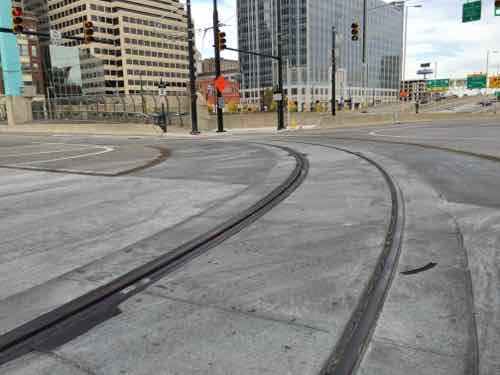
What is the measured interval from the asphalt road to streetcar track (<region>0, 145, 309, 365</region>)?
9 centimetres

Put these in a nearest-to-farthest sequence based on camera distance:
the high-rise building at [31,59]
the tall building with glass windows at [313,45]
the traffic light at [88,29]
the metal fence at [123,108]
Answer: the traffic light at [88,29] → the metal fence at [123,108] → the high-rise building at [31,59] → the tall building with glass windows at [313,45]

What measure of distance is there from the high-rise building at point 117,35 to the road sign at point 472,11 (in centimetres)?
10938

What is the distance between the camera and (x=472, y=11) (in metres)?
27.9

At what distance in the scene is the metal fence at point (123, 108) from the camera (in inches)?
1563

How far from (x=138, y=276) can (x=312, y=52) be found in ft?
458

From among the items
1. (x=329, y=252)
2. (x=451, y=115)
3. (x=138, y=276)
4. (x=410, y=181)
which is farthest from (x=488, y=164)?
(x=451, y=115)

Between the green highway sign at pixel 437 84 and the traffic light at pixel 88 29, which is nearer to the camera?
the traffic light at pixel 88 29

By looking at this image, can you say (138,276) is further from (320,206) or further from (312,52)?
(312,52)

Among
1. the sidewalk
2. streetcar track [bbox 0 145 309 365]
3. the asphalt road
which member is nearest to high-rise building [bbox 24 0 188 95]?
the sidewalk

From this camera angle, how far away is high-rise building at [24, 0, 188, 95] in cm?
12988

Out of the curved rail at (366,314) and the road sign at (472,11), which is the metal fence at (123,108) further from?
the curved rail at (366,314)

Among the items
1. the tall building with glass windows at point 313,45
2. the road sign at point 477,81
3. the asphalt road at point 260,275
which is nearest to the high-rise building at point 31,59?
the tall building with glass windows at point 313,45

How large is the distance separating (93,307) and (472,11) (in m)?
32.2

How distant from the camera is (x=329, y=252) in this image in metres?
4.47
